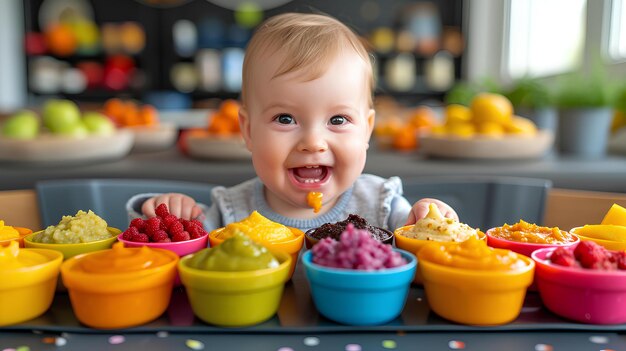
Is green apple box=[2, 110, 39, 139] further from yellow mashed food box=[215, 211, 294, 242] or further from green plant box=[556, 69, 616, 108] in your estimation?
green plant box=[556, 69, 616, 108]

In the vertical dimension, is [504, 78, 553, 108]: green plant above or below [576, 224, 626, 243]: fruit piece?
above

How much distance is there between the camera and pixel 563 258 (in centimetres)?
70

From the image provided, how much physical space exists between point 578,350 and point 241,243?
391 millimetres

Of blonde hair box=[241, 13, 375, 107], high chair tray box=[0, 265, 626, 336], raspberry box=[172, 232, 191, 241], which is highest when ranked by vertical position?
blonde hair box=[241, 13, 375, 107]

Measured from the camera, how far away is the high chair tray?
2.16 ft

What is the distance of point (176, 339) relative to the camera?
0.64 m

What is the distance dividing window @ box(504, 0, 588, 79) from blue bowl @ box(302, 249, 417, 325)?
11.5 ft

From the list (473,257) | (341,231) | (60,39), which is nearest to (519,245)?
(473,257)

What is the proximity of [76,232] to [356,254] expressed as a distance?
41 cm

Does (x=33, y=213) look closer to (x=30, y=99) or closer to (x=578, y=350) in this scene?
(x=578, y=350)

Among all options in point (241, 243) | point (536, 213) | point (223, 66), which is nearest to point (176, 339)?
point (241, 243)

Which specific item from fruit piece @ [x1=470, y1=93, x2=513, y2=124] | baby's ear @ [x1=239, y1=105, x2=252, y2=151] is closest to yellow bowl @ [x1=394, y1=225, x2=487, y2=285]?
baby's ear @ [x1=239, y1=105, x2=252, y2=151]

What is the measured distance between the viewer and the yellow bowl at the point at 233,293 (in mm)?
643

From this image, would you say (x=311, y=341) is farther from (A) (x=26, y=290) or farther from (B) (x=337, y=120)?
(B) (x=337, y=120)
